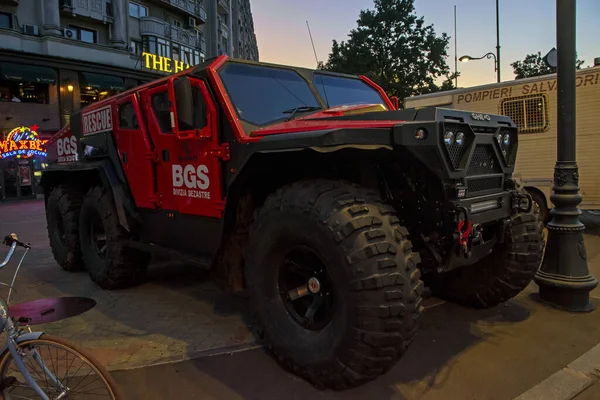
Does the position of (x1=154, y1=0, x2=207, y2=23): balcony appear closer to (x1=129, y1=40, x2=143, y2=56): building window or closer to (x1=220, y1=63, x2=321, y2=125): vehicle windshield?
(x1=129, y1=40, x2=143, y2=56): building window

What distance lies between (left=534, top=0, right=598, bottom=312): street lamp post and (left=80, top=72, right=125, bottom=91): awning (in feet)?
87.2

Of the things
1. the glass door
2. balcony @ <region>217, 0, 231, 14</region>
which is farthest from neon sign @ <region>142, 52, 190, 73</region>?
balcony @ <region>217, 0, 231, 14</region>

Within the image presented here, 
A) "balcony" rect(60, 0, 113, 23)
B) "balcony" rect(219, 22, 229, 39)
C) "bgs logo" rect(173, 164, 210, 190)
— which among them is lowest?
"bgs logo" rect(173, 164, 210, 190)

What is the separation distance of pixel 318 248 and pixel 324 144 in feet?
2.11

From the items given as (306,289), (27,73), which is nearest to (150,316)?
(306,289)

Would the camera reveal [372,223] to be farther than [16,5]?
No

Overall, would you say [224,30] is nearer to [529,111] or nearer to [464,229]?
[529,111]

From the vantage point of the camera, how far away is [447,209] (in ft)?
9.15

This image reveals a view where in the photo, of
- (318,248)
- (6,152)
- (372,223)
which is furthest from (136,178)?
(6,152)

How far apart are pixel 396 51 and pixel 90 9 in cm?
1978

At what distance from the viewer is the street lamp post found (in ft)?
14.7

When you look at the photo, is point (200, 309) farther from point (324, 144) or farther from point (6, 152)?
point (6, 152)

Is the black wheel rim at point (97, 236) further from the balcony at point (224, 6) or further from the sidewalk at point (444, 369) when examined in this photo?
the balcony at point (224, 6)

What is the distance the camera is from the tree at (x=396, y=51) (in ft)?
100
